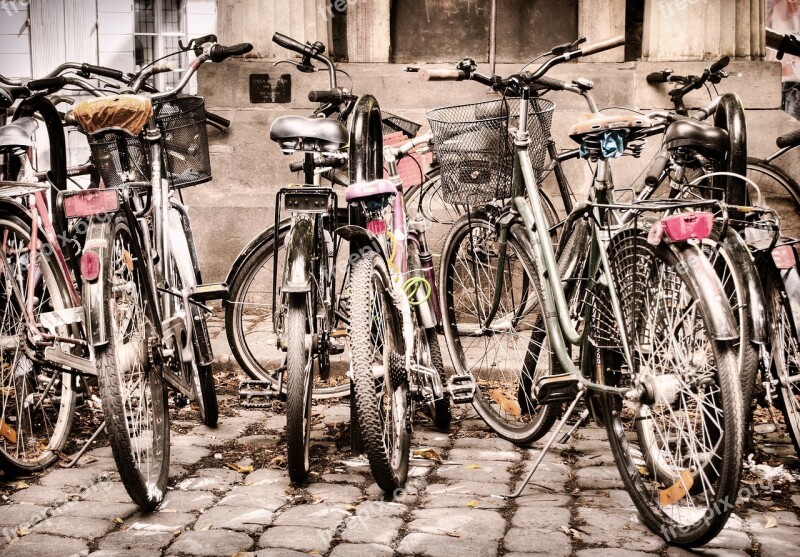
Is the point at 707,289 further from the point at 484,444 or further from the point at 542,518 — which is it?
the point at 484,444

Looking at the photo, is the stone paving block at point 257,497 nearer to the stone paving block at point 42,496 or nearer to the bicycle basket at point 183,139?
the stone paving block at point 42,496

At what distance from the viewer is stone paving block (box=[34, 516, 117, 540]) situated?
361 centimetres

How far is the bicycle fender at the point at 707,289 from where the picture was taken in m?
3.18

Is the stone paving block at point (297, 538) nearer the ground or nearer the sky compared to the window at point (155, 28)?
nearer the ground

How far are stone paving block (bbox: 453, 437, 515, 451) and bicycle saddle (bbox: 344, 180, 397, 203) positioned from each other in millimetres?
1340

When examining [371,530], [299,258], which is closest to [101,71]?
[299,258]

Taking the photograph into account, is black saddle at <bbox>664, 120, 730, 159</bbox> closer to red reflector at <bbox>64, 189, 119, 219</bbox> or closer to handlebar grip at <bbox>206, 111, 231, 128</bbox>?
red reflector at <bbox>64, 189, 119, 219</bbox>

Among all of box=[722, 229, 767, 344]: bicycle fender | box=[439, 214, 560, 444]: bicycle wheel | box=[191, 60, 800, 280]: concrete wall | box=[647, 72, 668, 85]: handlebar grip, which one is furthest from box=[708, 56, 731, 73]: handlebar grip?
box=[722, 229, 767, 344]: bicycle fender

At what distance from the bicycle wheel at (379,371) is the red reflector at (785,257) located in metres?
1.60

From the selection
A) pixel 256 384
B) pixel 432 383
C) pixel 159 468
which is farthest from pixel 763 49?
pixel 159 468

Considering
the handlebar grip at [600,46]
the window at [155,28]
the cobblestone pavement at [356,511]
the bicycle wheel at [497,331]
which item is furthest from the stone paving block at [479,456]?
the window at [155,28]

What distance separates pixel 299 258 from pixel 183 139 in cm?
149

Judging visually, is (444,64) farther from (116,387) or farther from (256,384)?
(116,387)

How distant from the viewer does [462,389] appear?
470 cm
